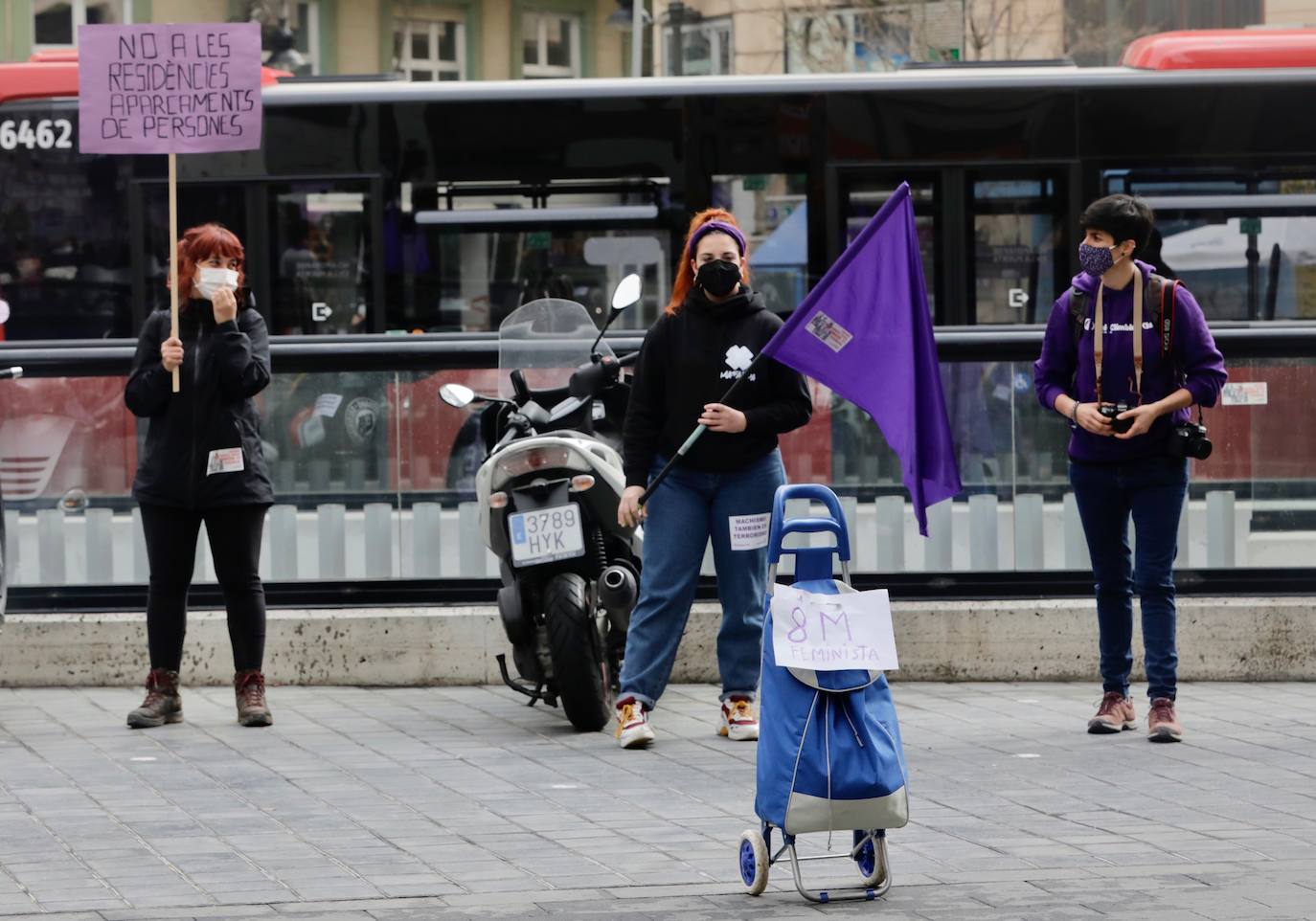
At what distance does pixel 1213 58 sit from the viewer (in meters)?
15.6

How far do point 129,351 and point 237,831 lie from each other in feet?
12.6

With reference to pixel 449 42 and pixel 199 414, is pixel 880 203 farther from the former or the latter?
pixel 449 42

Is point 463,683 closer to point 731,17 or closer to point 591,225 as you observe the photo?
point 591,225

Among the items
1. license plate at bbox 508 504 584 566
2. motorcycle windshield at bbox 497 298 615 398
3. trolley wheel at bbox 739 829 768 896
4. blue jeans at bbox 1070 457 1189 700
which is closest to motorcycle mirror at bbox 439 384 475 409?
motorcycle windshield at bbox 497 298 615 398

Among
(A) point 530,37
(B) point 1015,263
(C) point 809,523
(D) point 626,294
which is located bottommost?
(C) point 809,523

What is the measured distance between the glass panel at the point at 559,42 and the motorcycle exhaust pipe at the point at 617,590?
30116 mm

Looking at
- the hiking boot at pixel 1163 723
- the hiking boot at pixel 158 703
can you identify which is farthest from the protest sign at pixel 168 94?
the hiking boot at pixel 1163 723

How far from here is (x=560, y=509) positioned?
317 inches

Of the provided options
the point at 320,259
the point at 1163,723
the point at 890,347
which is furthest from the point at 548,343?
the point at 320,259

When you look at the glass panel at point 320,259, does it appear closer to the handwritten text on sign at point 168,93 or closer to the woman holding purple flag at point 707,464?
the handwritten text on sign at point 168,93

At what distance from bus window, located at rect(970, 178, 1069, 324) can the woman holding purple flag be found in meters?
7.70

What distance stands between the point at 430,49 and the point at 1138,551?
97.9ft

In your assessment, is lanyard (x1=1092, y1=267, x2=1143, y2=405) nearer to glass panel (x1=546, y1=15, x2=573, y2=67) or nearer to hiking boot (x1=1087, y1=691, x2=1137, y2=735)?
hiking boot (x1=1087, y1=691, x2=1137, y2=735)

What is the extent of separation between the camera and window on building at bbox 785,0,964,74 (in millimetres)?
32062
